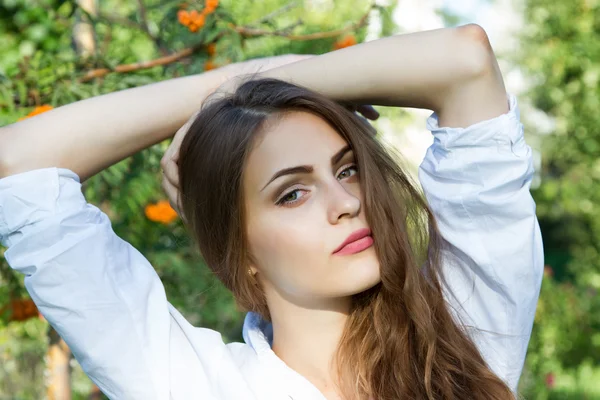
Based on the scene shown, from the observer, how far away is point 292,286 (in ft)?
5.26

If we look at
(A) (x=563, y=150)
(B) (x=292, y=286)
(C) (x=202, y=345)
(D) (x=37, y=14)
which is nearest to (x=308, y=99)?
(B) (x=292, y=286)

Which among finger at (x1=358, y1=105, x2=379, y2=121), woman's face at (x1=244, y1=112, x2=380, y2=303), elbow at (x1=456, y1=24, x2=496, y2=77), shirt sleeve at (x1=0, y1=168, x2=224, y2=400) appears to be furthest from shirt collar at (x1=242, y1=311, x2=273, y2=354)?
elbow at (x1=456, y1=24, x2=496, y2=77)

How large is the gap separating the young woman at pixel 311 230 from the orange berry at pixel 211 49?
839mm

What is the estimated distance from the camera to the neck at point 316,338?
167 cm

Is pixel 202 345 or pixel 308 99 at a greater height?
pixel 308 99

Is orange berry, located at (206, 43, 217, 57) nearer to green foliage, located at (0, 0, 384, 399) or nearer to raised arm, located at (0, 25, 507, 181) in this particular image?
green foliage, located at (0, 0, 384, 399)

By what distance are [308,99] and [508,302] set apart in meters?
0.56

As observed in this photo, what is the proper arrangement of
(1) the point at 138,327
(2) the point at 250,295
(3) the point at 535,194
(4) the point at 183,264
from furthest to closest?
(3) the point at 535,194 < (4) the point at 183,264 < (2) the point at 250,295 < (1) the point at 138,327

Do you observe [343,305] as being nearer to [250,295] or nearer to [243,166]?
[250,295]

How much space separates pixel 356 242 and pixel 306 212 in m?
0.11

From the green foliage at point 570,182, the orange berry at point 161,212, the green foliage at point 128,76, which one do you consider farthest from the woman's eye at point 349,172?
the green foliage at point 570,182

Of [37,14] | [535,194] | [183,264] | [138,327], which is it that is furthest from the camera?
[535,194]

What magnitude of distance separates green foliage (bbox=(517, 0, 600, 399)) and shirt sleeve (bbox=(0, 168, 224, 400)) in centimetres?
416

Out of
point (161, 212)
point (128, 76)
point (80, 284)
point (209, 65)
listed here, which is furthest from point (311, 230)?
point (161, 212)
